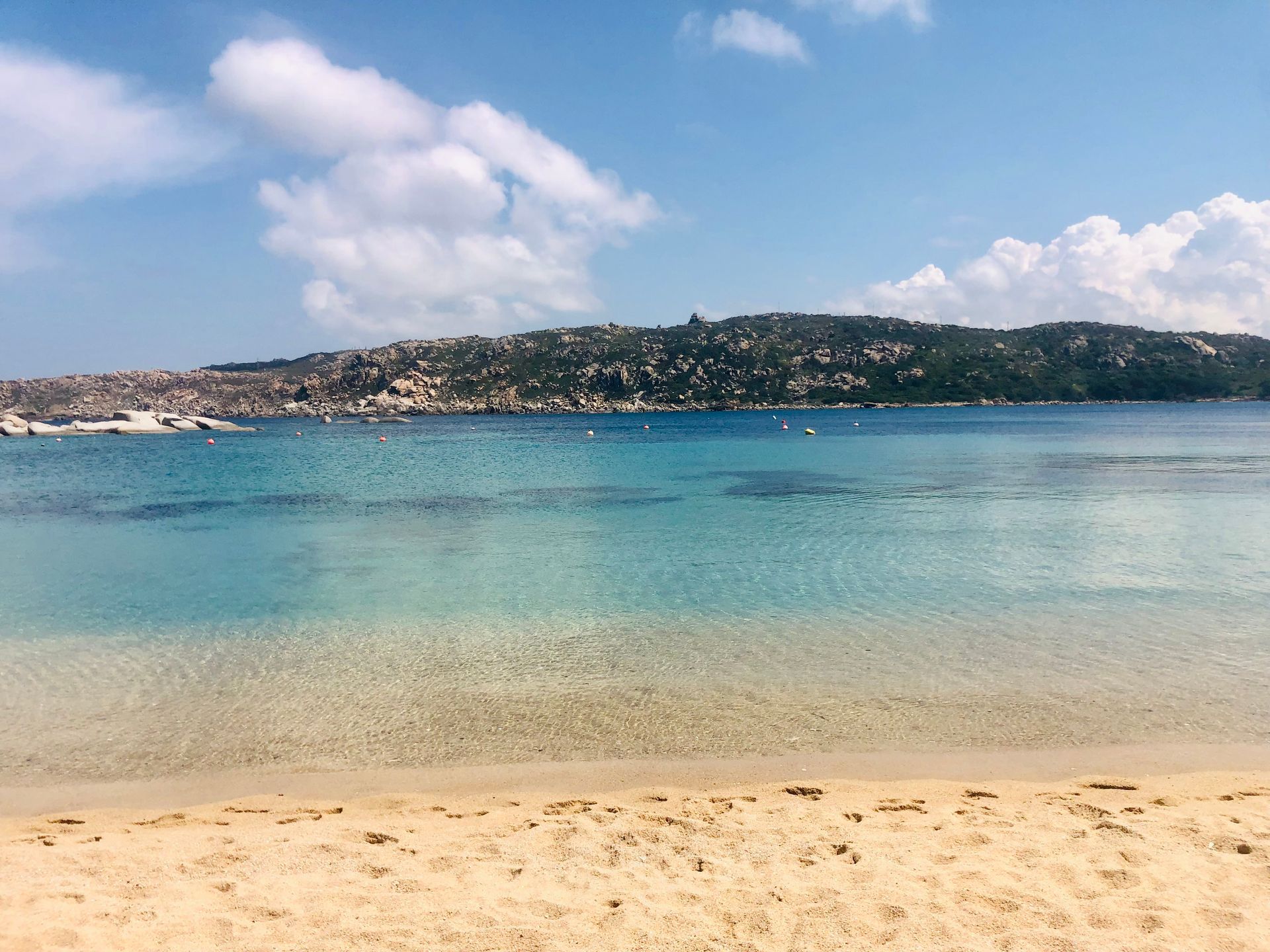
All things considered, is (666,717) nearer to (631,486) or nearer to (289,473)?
(631,486)

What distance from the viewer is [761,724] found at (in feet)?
29.7

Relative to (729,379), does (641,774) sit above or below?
below

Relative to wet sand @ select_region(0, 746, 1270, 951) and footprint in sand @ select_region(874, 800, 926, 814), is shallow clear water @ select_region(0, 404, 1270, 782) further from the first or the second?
footprint in sand @ select_region(874, 800, 926, 814)

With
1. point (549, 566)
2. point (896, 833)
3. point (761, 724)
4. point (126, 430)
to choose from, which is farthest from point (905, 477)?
point (126, 430)

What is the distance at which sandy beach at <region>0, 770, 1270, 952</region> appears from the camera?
4840 millimetres

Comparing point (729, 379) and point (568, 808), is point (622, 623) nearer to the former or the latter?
point (568, 808)

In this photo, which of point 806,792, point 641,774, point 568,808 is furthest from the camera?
point 641,774

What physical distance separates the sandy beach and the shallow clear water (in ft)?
4.02

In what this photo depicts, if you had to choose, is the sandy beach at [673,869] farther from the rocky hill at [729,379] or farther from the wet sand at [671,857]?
the rocky hill at [729,379]

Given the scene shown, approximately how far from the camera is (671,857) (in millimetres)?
5918

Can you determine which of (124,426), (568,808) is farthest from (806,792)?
(124,426)

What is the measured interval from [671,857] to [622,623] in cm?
756

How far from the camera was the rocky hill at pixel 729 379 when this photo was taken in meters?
169

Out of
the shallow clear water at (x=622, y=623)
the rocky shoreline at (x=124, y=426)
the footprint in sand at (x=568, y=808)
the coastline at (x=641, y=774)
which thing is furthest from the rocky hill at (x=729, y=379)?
the footprint in sand at (x=568, y=808)
